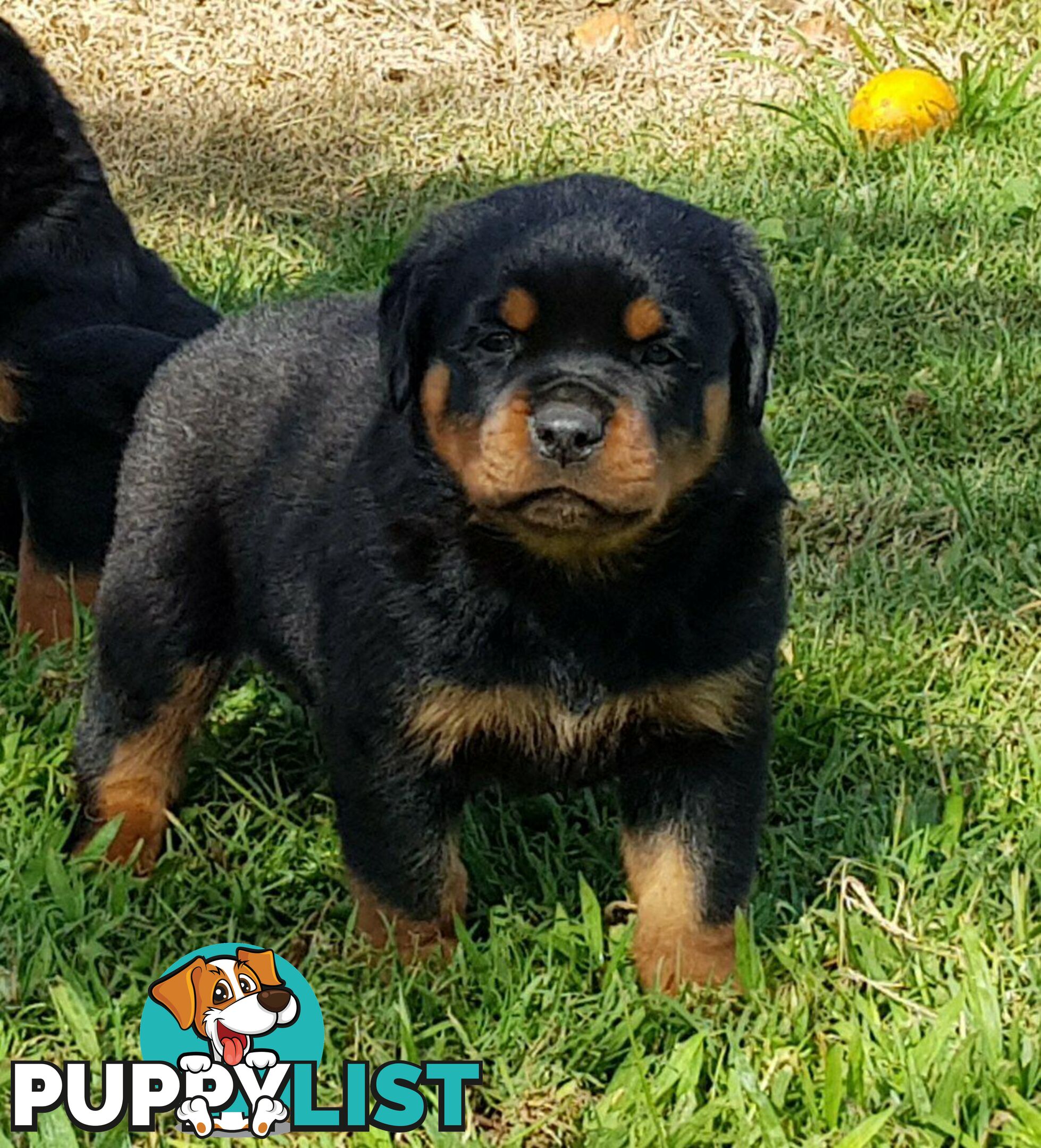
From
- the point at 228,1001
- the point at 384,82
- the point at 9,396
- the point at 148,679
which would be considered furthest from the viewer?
the point at 384,82

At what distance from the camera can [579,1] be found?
7.21 metres

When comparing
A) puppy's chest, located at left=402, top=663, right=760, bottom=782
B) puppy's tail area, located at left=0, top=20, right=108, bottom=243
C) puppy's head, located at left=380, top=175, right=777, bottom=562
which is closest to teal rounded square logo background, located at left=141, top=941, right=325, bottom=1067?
puppy's chest, located at left=402, top=663, right=760, bottom=782

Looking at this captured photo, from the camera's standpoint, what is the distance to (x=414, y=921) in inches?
113

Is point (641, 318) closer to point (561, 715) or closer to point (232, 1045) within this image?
point (561, 715)

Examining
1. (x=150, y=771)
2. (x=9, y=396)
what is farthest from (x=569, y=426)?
(x=9, y=396)

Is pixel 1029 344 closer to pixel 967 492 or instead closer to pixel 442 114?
pixel 967 492

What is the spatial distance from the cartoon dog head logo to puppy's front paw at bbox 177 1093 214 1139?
2.5 inches

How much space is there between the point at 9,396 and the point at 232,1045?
70.4 inches

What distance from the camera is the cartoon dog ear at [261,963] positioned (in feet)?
9.23

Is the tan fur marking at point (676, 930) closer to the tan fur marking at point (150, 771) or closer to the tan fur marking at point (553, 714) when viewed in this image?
the tan fur marking at point (553, 714)

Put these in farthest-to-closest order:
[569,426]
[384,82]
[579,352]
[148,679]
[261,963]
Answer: [384,82], [148,679], [261,963], [579,352], [569,426]

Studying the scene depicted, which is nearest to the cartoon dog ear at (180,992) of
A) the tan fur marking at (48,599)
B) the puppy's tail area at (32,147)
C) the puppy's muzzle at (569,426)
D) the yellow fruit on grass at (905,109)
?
the puppy's muzzle at (569,426)

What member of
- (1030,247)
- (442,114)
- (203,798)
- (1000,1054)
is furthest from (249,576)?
(442,114)

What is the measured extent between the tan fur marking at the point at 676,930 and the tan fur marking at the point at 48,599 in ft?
5.20
